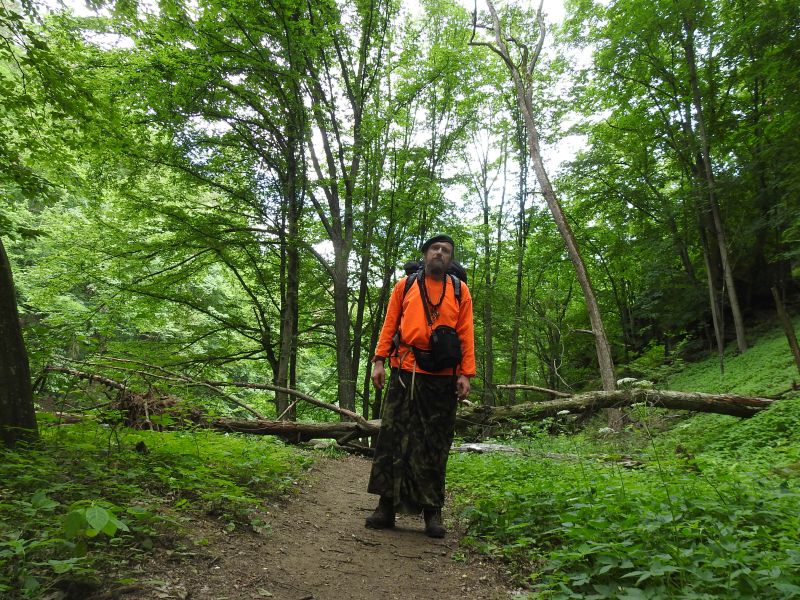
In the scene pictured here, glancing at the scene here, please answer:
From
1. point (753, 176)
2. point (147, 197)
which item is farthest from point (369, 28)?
point (753, 176)

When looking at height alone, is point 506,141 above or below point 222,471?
above

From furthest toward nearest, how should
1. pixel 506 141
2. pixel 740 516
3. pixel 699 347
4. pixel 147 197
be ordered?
pixel 506 141
pixel 699 347
pixel 147 197
pixel 740 516

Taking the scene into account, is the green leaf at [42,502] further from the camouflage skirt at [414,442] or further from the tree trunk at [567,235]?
the tree trunk at [567,235]

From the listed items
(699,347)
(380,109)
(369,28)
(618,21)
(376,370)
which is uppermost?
(618,21)

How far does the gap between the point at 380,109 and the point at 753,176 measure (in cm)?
911

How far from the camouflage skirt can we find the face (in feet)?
3.10

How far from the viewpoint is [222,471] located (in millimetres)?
3668

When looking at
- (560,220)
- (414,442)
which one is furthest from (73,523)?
(560,220)

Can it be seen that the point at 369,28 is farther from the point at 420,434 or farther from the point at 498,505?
the point at 498,505

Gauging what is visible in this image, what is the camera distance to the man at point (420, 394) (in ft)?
11.9

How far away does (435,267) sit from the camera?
3.91 meters

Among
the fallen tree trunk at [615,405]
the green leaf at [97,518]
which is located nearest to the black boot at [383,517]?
the green leaf at [97,518]

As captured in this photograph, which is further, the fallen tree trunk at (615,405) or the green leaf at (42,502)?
the fallen tree trunk at (615,405)

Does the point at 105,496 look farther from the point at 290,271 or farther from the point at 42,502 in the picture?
the point at 290,271
